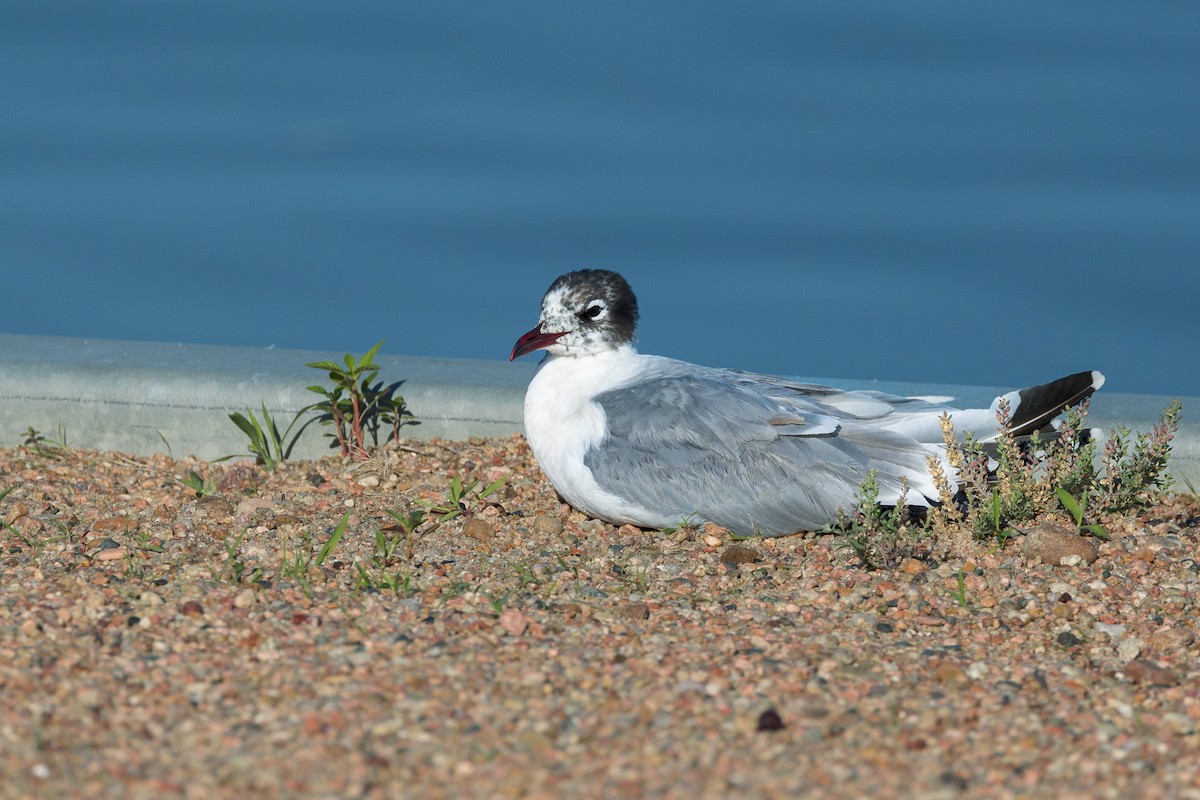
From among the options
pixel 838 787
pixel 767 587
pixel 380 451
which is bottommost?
pixel 838 787

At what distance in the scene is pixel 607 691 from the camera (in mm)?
4133

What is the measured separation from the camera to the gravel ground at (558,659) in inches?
144

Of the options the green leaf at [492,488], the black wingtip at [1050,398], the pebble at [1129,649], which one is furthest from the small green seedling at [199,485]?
the pebble at [1129,649]

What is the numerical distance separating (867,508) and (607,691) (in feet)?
5.06

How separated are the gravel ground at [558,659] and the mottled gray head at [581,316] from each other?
650mm

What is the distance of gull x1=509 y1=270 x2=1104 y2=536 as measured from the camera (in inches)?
222

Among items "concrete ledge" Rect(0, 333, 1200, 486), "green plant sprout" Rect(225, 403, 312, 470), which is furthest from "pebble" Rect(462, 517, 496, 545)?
"green plant sprout" Rect(225, 403, 312, 470)

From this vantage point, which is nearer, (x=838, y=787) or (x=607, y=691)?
(x=838, y=787)

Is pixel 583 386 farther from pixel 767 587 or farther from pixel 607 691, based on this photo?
pixel 607 691

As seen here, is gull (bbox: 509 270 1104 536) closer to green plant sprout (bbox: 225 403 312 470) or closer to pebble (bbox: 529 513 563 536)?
pebble (bbox: 529 513 563 536)

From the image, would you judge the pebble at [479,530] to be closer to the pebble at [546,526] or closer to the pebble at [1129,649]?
the pebble at [546,526]

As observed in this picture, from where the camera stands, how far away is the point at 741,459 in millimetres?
5695

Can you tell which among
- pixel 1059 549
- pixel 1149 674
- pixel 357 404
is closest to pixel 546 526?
pixel 357 404

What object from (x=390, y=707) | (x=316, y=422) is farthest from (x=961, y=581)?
(x=316, y=422)
